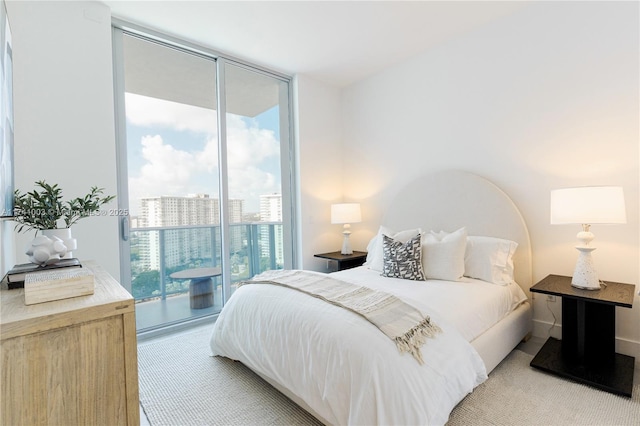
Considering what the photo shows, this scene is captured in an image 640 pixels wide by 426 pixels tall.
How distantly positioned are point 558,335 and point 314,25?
3509mm

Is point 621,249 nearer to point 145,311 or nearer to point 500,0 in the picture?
point 500,0

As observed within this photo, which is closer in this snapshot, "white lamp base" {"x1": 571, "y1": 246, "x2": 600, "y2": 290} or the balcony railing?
"white lamp base" {"x1": 571, "y1": 246, "x2": 600, "y2": 290}

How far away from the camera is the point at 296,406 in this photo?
187cm

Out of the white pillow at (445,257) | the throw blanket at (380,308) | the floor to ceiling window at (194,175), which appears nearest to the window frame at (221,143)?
the floor to ceiling window at (194,175)

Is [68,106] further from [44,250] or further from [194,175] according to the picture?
[44,250]

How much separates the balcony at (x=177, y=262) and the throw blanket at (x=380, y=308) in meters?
1.34

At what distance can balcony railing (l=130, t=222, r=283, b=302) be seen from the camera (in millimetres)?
2996

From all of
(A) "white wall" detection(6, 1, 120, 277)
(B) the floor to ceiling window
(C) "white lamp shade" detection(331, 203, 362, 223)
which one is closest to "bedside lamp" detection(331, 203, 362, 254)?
(C) "white lamp shade" detection(331, 203, 362, 223)

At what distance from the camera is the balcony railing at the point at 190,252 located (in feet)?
9.83

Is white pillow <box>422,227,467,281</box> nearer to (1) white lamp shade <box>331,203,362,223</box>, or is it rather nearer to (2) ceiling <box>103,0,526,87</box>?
(1) white lamp shade <box>331,203,362,223</box>

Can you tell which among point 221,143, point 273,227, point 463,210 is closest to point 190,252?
point 273,227

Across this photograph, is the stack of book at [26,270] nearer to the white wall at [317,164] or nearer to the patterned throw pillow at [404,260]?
the patterned throw pillow at [404,260]

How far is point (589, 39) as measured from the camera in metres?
2.42

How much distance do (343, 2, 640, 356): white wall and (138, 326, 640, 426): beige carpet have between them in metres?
0.80
